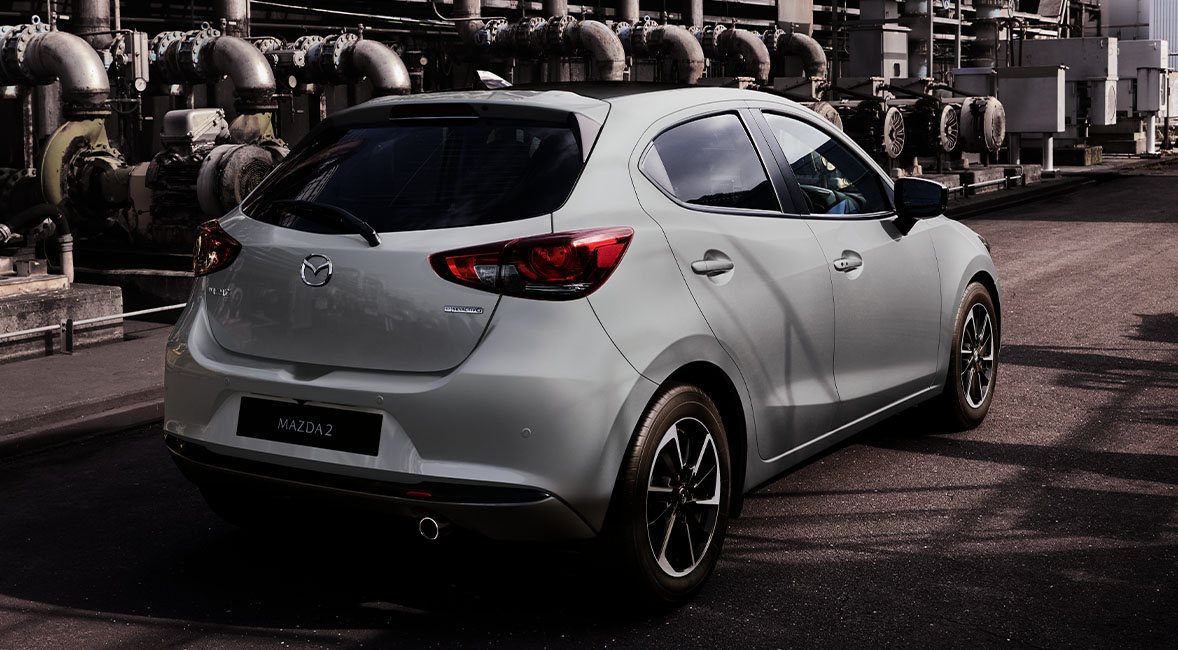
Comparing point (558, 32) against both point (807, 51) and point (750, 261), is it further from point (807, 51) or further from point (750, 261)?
point (750, 261)

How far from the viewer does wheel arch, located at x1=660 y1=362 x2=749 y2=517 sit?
4258 millimetres

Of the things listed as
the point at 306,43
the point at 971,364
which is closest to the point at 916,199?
the point at 971,364

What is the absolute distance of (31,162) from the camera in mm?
18531

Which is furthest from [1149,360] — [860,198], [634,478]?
[634,478]

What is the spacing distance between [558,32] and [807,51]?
8153 millimetres

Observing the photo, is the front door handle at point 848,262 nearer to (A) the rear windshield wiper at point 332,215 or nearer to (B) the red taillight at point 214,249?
(A) the rear windshield wiper at point 332,215

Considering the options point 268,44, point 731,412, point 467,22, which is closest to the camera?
point 731,412

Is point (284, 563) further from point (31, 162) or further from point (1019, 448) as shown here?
point (31, 162)

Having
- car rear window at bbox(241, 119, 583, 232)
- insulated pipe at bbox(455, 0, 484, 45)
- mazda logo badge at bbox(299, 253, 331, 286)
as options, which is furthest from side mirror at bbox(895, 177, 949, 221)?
insulated pipe at bbox(455, 0, 484, 45)

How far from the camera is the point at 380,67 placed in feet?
67.4

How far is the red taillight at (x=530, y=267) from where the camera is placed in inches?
148

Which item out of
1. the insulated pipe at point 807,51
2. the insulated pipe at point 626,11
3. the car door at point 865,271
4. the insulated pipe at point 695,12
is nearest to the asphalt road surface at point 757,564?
the car door at point 865,271

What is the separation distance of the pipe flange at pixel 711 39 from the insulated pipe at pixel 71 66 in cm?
1725

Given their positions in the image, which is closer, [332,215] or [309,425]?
[309,425]
